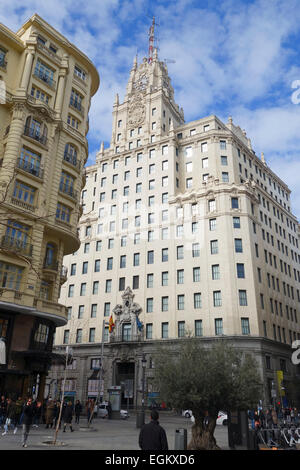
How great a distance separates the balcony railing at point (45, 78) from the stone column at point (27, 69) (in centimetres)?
97

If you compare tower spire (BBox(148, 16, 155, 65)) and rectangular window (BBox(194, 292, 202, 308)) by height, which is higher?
tower spire (BBox(148, 16, 155, 65))

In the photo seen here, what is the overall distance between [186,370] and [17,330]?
52.1ft

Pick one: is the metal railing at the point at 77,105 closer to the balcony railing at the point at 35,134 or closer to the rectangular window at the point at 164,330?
the balcony railing at the point at 35,134

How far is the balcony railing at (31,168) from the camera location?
2977 centimetres

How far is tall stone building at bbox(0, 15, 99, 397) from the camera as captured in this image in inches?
1053

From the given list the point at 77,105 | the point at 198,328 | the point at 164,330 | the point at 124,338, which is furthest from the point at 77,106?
the point at 124,338

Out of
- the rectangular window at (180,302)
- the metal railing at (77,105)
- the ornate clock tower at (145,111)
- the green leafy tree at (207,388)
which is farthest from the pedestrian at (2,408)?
the ornate clock tower at (145,111)

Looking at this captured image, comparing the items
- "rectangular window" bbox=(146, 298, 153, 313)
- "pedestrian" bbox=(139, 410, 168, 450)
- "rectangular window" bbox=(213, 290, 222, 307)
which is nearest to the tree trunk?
"pedestrian" bbox=(139, 410, 168, 450)

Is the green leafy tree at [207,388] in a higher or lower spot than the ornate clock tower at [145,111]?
lower

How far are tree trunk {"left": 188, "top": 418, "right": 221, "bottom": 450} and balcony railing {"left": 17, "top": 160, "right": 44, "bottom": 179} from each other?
2280 centimetres

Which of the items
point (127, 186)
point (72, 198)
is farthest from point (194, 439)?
point (127, 186)

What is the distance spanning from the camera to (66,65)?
35.6 metres

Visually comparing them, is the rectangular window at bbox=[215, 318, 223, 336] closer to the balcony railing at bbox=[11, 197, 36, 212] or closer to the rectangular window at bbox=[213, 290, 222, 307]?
the rectangular window at bbox=[213, 290, 222, 307]

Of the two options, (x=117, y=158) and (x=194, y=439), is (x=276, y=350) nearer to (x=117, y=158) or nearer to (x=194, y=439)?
(x=194, y=439)
